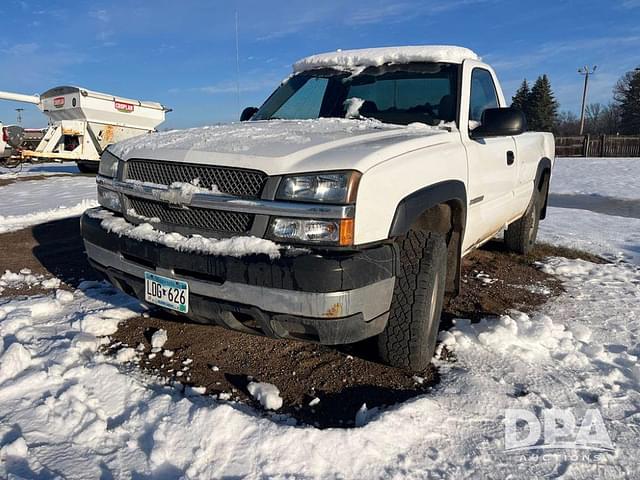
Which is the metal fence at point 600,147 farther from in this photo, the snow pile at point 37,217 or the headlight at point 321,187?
the headlight at point 321,187

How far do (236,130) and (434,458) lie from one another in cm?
215

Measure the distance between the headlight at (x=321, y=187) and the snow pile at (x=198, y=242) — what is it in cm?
25

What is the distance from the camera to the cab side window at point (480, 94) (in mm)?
3736

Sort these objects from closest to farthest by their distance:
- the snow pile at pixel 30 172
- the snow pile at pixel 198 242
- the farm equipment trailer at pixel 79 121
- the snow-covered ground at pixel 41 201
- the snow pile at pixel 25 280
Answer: the snow pile at pixel 198 242 < the snow pile at pixel 25 280 < the snow-covered ground at pixel 41 201 < the farm equipment trailer at pixel 79 121 < the snow pile at pixel 30 172

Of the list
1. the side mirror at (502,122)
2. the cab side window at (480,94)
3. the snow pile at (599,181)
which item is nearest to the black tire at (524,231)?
the cab side window at (480,94)

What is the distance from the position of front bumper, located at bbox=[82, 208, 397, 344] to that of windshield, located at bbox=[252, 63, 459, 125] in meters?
1.61

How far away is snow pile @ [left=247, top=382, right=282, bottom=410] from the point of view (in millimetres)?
2451

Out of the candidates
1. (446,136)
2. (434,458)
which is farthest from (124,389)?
(446,136)

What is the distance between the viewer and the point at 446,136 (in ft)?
10.3

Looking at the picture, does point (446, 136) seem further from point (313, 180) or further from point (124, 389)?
point (124, 389)

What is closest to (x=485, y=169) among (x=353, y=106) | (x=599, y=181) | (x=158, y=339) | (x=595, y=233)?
(x=353, y=106)

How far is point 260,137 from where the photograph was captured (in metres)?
2.76

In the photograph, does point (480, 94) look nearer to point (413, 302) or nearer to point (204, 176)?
point (413, 302)

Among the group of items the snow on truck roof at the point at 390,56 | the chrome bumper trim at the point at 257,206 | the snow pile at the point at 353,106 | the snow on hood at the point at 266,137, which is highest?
the snow on truck roof at the point at 390,56
